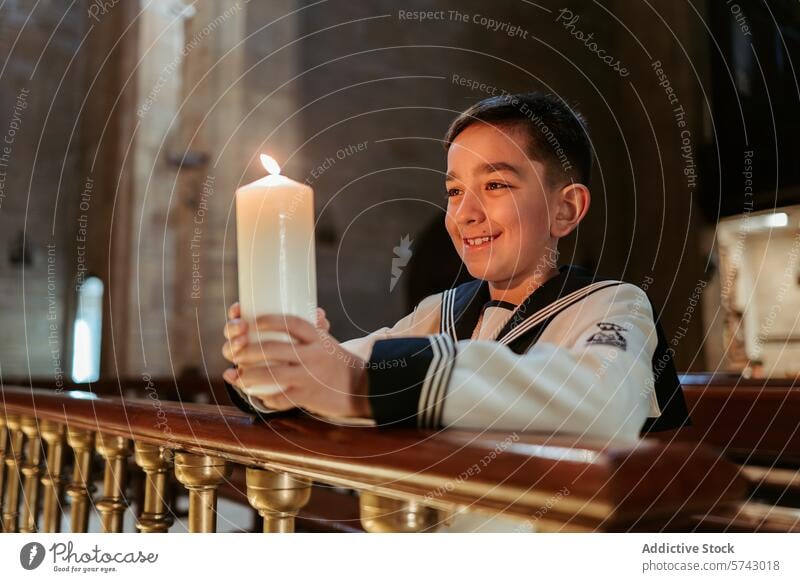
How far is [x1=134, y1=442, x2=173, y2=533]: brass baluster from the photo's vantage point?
30.8 inches

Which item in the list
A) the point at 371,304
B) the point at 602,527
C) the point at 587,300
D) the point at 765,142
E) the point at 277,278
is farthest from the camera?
the point at 765,142

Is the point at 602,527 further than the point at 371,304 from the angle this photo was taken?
No

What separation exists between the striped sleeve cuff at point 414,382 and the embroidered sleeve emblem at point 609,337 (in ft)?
0.51

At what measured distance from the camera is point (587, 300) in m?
0.67

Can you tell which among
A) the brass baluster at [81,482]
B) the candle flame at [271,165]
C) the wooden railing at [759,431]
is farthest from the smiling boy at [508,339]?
the brass baluster at [81,482]

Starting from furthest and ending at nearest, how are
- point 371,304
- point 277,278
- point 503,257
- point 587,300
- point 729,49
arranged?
1. point 371,304
2. point 729,49
3. point 503,257
4. point 587,300
5. point 277,278

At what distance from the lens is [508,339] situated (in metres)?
0.72

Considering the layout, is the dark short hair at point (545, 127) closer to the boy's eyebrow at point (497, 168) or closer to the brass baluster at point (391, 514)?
the boy's eyebrow at point (497, 168)

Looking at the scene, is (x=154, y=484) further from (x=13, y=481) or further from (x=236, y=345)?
(x=13, y=481)

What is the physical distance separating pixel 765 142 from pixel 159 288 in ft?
13.2

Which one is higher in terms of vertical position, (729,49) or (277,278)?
(729,49)

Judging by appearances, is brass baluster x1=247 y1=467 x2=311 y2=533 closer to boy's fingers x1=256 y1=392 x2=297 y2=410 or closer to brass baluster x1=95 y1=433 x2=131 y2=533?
boy's fingers x1=256 y1=392 x2=297 y2=410
